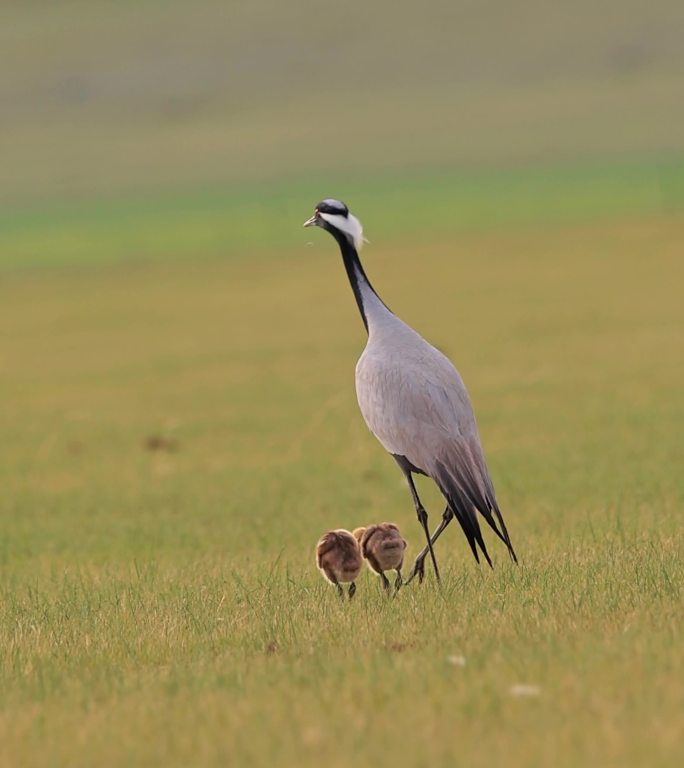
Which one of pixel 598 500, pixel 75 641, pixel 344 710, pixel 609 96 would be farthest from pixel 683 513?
pixel 609 96

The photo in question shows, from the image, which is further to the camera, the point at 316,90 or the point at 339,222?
the point at 316,90

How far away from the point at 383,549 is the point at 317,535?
4.07 metres

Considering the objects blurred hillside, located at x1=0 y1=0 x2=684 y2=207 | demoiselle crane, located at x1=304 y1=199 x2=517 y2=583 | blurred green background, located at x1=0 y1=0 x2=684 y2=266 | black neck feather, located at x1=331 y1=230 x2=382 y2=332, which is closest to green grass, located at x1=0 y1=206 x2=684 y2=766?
demoiselle crane, located at x1=304 y1=199 x2=517 y2=583

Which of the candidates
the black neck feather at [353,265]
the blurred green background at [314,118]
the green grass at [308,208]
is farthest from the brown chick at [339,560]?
the blurred green background at [314,118]

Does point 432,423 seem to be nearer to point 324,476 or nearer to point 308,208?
point 324,476

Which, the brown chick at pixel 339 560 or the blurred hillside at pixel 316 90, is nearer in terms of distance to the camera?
the brown chick at pixel 339 560

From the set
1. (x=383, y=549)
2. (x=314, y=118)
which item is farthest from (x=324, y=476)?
(x=314, y=118)

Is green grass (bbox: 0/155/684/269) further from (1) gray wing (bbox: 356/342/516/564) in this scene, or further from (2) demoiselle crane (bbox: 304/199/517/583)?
(1) gray wing (bbox: 356/342/516/564)

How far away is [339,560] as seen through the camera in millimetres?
9188

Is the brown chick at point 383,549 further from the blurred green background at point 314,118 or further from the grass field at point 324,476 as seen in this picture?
the blurred green background at point 314,118

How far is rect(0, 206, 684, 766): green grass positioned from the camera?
591 cm

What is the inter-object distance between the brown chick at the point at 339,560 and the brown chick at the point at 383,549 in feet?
0.51

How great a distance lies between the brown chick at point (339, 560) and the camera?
9.19m

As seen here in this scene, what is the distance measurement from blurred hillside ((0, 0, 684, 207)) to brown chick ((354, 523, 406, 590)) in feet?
231
